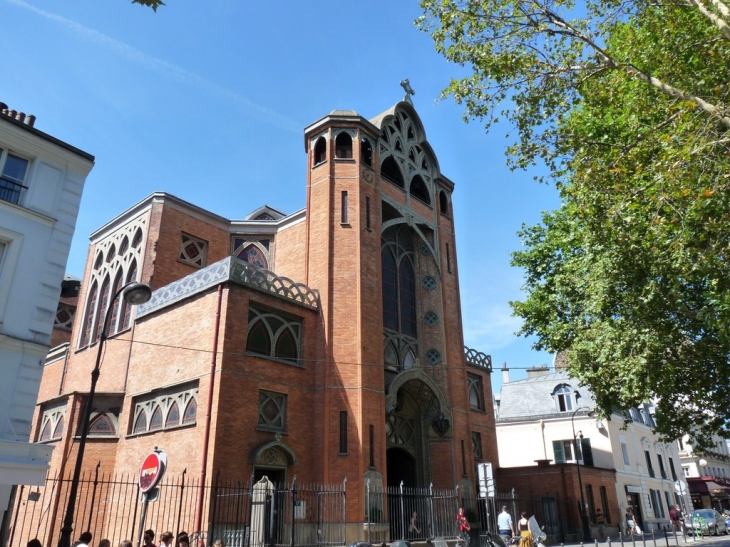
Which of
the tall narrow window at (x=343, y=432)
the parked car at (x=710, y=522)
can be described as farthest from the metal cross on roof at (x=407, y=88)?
the parked car at (x=710, y=522)

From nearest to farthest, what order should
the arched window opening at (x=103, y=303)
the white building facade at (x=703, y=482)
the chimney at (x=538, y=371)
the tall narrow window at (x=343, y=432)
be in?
the tall narrow window at (x=343, y=432), the arched window opening at (x=103, y=303), the chimney at (x=538, y=371), the white building facade at (x=703, y=482)

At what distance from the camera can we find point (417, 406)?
24531 mm

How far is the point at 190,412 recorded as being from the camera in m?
17.9

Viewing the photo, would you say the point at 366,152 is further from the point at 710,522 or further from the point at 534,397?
the point at 710,522

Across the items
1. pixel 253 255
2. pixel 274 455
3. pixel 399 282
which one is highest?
pixel 253 255

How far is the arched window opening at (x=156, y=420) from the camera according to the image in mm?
19047

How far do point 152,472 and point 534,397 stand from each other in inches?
1312

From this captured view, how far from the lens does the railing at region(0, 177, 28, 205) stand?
14195 mm

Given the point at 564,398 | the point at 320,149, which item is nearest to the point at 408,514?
the point at 320,149

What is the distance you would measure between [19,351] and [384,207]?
1543 cm

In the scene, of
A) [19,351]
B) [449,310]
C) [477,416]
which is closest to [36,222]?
[19,351]

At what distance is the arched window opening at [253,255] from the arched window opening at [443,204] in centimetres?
879

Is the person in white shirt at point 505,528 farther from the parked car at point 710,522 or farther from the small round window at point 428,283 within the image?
the parked car at point 710,522

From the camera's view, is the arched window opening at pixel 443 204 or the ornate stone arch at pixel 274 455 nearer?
the ornate stone arch at pixel 274 455
